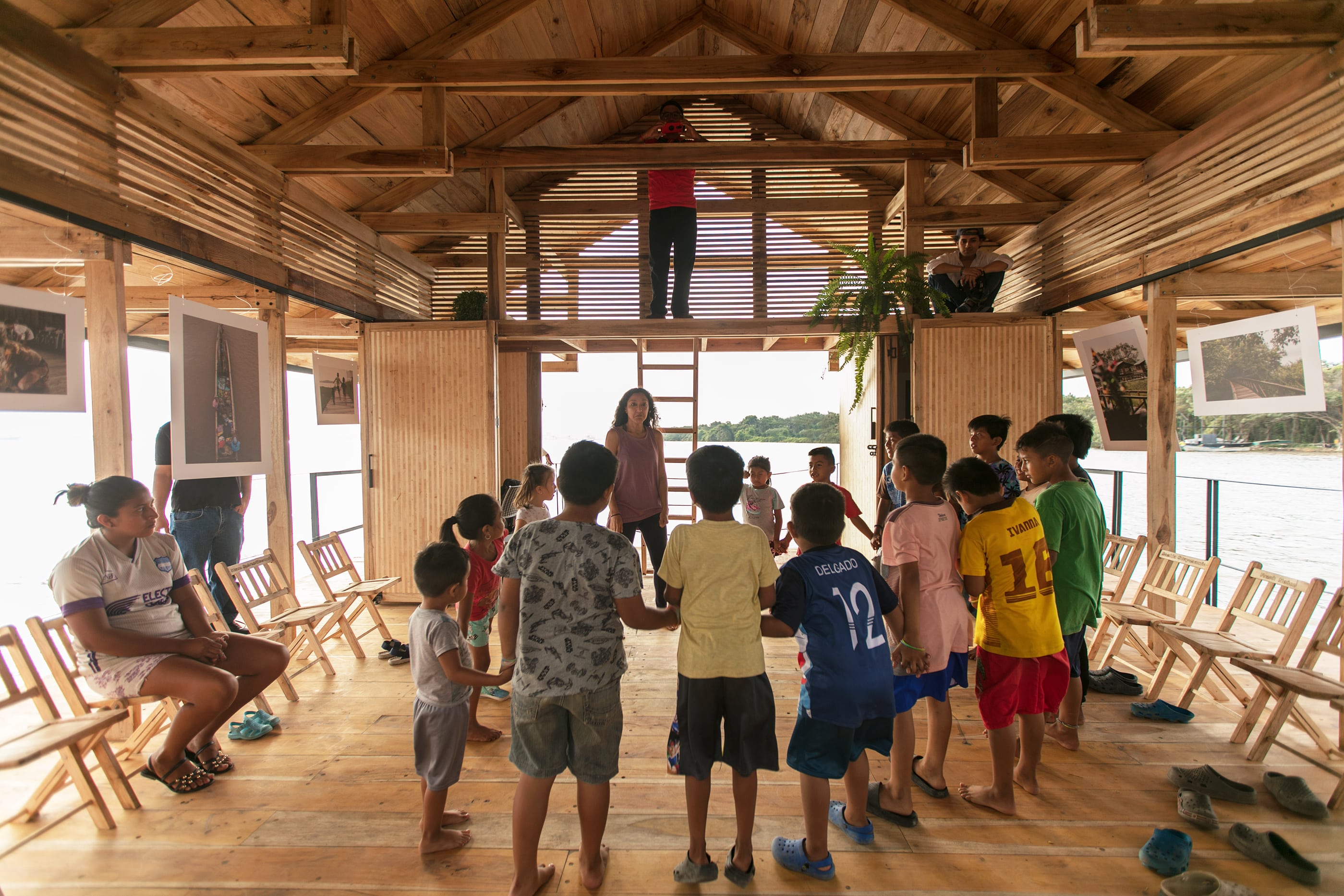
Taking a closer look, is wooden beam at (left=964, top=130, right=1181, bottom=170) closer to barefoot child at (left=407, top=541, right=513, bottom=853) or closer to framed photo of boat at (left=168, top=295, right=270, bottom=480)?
barefoot child at (left=407, top=541, right=513, bottom=853)

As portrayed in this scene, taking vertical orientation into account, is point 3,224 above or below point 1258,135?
below

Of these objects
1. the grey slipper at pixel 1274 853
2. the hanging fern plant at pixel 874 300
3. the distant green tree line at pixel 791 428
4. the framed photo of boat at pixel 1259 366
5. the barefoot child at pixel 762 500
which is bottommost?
the grey slipper at pixel 1274 853

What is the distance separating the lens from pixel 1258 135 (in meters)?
3.84

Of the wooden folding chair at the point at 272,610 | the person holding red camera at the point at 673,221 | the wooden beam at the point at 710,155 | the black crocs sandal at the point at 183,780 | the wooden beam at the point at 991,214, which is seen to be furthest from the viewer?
the person holding red camera at the point at 673,221

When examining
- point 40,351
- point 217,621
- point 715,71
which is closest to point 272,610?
point 217,621

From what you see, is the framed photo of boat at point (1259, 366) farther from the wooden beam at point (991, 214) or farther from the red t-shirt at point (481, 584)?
the red t-shirt at point (481, 584)

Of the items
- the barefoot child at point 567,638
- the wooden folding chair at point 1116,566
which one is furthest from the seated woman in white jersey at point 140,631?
the wooden folding chair at point 1116,566

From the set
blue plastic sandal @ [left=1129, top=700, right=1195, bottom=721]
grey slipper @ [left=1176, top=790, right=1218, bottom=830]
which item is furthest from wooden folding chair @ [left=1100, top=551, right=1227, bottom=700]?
grey slipper @ [left=1176, top=790, right=1218, bottom=830]

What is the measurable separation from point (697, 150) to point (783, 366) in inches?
131

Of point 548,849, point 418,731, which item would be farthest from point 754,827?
point 418,731

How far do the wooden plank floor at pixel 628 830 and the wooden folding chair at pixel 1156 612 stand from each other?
0.60 m

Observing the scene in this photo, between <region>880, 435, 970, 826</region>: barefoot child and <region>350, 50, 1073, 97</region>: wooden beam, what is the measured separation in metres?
3.64

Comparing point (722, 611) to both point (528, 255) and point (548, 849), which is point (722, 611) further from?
point (528, 255)

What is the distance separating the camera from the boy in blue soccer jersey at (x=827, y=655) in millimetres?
2344
